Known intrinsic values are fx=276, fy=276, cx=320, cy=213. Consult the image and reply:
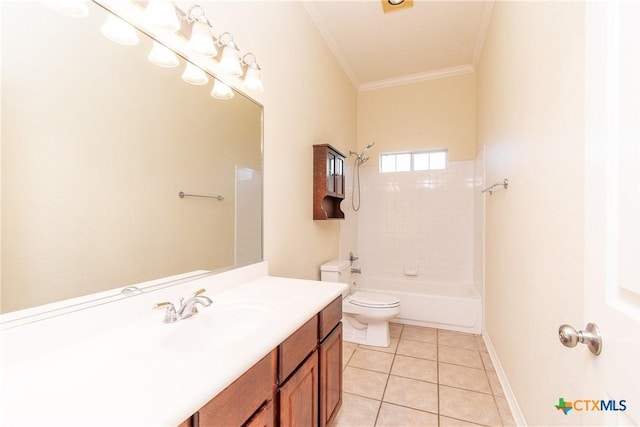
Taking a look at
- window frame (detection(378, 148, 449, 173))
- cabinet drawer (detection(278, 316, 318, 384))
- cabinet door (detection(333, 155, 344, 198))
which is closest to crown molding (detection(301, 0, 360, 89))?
window frame (detection(378, 148, 449, 173))

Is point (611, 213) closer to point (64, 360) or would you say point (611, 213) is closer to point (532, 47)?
point (532, 47)

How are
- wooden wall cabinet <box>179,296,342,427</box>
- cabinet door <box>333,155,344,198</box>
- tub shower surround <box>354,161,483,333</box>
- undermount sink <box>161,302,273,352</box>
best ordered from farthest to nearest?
tub shower surround <box>354,161,483,333</box>
cabinet door <box>333,155,344,198</box>
undermount sink <box>161,302,273,352</box>
wooden wall cabinet <box>179,296,342,427</box>

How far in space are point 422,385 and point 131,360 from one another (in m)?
1.86

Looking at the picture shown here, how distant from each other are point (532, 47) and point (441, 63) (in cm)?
198

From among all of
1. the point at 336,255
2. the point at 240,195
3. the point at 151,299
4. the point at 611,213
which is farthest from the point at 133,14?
the point at 336,255

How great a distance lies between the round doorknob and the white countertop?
752mm

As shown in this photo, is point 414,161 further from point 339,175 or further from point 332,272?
point 332,272

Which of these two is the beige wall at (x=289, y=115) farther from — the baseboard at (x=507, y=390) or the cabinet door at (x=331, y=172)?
the baseboard at (x=507, y=390)

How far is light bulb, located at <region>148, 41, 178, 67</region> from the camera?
1.10 metres

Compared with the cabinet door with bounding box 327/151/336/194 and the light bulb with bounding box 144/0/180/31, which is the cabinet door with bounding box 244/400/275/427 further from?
the cabinet door with bounding box 327/151/336/194

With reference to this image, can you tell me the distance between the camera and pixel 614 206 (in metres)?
0.55

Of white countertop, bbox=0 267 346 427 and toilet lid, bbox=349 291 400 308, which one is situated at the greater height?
white countertop, bbox=0 267 346 427

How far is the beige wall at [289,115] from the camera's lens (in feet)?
5.58

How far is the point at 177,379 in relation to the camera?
625 millimetres
